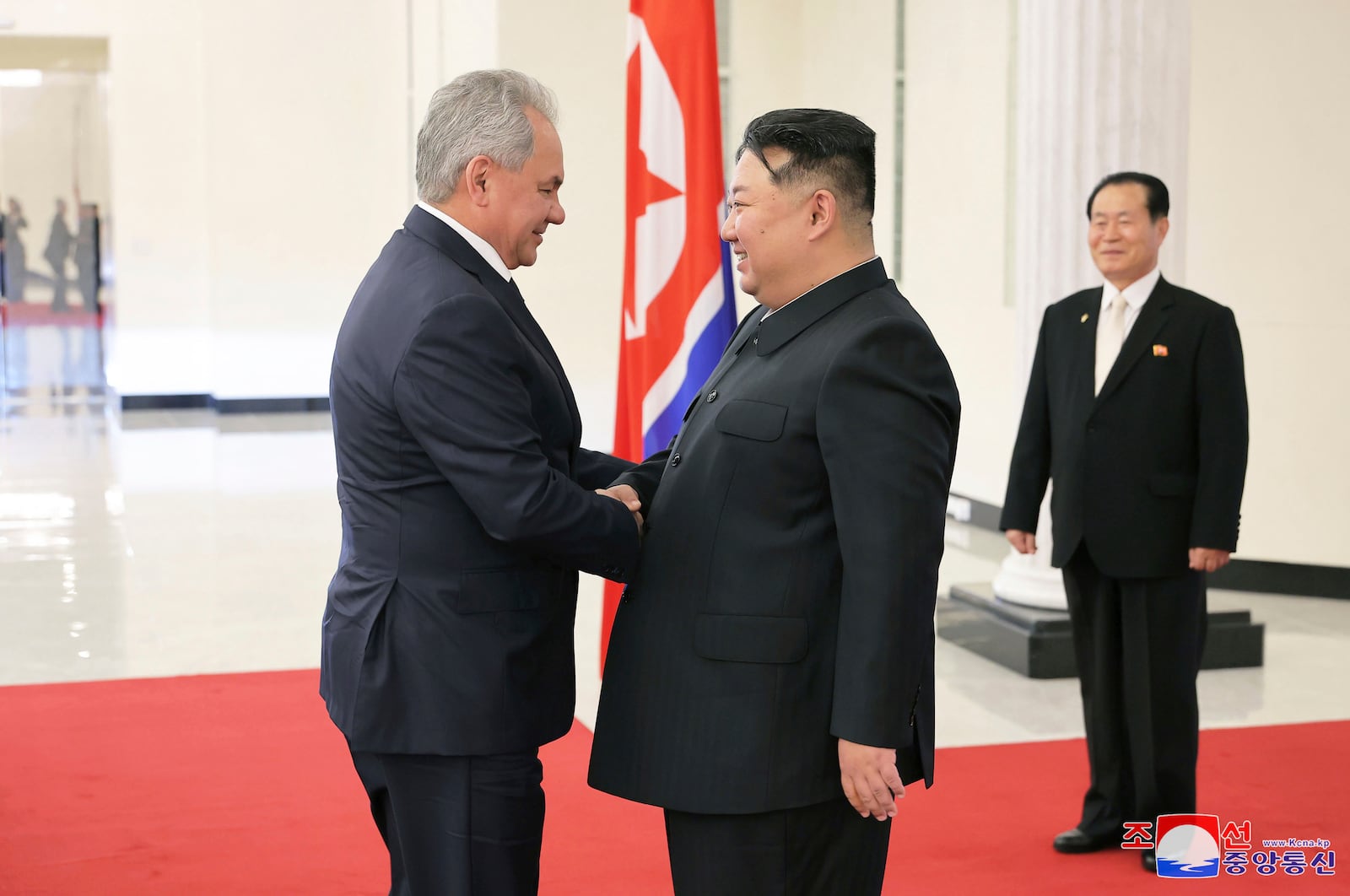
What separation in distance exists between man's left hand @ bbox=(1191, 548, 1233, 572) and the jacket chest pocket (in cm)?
205

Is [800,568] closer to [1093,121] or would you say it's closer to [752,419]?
[752,419]

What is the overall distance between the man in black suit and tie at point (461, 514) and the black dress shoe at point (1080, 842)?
6.52 ft

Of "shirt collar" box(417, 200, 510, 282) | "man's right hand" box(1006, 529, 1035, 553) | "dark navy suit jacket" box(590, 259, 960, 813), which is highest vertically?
"shirt collar" box(417, 200, 510, 282)

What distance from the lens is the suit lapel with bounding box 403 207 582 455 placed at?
2.27 meters

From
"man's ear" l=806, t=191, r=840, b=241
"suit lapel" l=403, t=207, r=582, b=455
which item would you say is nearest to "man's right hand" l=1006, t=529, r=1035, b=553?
"suit lapel" l=403, t=207, r=582, b=455

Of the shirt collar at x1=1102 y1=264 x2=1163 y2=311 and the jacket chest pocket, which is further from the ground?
the shirt collar at x1=1102 y1=264 x2=1163 y2=311

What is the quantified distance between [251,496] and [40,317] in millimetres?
10828

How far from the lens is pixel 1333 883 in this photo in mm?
3611

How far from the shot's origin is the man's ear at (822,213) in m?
2.06

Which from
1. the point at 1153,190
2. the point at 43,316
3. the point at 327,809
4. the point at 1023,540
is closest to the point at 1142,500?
the point at 1023,540

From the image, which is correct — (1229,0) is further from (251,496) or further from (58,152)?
(58,152)

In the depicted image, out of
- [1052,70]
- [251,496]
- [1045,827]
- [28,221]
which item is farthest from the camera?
[28,221]

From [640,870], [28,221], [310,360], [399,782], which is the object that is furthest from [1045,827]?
[28,221]

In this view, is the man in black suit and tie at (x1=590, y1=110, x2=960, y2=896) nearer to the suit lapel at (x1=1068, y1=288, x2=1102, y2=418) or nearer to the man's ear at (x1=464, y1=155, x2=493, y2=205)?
the man's ear at (x1=464, y1=155, x2=493, y2=205)
